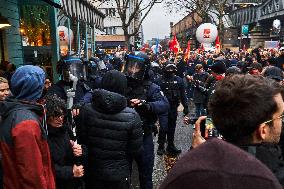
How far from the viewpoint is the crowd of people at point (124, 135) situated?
1.18 m

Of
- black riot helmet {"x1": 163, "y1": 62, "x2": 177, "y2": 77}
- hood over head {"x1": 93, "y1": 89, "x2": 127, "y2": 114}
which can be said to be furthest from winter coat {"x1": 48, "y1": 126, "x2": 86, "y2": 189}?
black riot helmet {"x1": 163, "y1": 62, "x2": 177, "y2": 77}

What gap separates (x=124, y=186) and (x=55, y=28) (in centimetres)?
783

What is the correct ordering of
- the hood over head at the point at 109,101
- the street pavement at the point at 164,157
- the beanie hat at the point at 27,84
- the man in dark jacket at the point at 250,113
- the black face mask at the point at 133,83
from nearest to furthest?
the man in dark jacket at the point at 250,113 → the beanie hat at the point at 27,84 → the hood over head at the point at 109,101 → the black face mask at the point at 133,83 → the street pavement at the point at 164,157

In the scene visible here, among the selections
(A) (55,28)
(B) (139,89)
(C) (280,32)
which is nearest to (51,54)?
(A) (55,28)

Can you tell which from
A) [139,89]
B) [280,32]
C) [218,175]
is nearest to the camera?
[218,175]

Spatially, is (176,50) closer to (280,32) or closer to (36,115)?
(36,115)

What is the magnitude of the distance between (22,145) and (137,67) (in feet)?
8.60

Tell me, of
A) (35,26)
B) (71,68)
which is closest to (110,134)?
(71,68)

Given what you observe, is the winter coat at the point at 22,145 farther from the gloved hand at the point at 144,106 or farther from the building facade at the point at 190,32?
the building facade at the point at 190,32

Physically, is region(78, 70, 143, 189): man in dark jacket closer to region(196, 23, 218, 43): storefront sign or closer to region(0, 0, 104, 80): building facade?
region(0, 0, 104, 80): building facade

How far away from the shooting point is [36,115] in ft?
8.87

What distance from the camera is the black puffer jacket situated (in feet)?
11.6

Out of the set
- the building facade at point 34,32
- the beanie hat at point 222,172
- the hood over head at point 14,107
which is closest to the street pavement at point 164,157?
the hood over head at point 14,107

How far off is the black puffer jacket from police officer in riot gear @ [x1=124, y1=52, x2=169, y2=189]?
3.09ft
